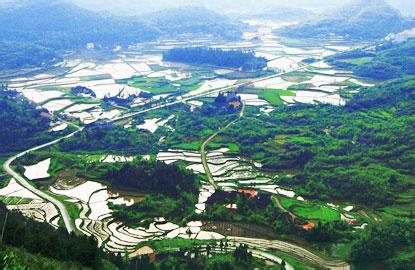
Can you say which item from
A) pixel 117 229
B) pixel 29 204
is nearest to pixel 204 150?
pixel 117 229

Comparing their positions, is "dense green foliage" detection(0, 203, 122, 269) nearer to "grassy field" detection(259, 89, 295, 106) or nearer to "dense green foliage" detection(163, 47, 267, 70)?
"grassy field" detection(259, 89, 295, 106)

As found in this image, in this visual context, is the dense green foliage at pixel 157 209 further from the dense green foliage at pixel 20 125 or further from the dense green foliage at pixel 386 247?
the dense green foliage at pixel 20 125

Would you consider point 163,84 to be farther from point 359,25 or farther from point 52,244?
point 359,25

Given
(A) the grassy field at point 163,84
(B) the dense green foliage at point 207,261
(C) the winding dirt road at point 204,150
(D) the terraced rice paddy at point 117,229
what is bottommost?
(D) the terraced rice paddy at point 117,229

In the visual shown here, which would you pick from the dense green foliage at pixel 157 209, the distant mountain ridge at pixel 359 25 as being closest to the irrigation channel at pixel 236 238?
the dense green foliage at pixel 157 209

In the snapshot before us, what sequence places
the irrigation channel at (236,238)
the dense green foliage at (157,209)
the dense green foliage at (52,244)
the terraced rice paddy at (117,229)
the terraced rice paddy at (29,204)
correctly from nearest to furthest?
the dense green foliage at (52,244) → the irrigation channel at (236,238) → the terraced rice paddy at (117,229) → the dense green foliage at (157,209) → the terraced rice paddy at (29,204)

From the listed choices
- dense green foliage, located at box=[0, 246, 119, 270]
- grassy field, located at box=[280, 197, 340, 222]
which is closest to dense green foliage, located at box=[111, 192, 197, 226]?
grassy field, located at box=[280, 197, 340, 222]
